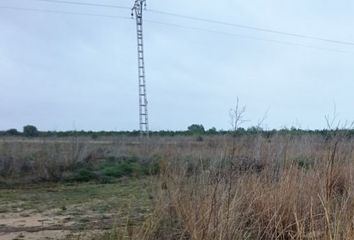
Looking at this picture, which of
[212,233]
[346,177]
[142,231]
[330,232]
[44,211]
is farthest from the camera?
[44,211]

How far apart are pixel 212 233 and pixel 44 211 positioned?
7.28m

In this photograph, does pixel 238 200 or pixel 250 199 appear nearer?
pixel 238 200

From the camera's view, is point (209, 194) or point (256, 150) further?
point (256, 150)

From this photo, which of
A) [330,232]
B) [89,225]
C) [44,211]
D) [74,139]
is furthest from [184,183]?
[74,139]

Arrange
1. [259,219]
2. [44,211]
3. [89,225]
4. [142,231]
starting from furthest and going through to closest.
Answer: [44,211] → [89,225] → [259,219] → [142,231]

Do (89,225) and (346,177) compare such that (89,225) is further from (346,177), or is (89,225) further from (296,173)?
(346,177)

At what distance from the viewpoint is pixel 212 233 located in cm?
482

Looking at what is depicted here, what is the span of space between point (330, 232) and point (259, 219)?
1.33 metres

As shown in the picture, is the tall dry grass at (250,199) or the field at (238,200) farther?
the field at (238,200)

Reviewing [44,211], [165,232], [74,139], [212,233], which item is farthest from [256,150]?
[74,139]

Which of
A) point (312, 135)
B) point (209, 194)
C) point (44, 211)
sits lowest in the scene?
point (44, 211)

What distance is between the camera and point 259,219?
5.75 meters

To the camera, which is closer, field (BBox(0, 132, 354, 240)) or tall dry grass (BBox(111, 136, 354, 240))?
tall dry grass (BBox(111, 136, 354, 240))

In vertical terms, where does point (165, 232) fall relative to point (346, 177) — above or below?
below
